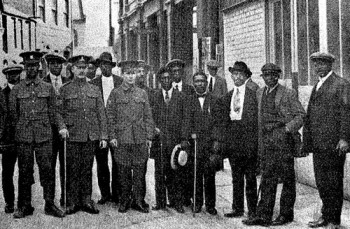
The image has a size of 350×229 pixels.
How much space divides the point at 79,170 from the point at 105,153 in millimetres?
640

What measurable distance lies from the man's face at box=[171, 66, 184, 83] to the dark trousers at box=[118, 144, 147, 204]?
1.00m

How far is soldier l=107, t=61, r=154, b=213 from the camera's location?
7.85 metres

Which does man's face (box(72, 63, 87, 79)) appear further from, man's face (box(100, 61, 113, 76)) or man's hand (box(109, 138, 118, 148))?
man's hand (box(109, 138, 118, 148))

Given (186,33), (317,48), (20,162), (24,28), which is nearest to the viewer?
(20,162)

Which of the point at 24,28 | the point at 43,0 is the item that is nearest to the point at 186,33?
the point at 24,28

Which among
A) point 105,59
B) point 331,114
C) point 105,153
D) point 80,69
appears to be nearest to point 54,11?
point 105,59

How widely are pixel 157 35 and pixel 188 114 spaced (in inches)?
624

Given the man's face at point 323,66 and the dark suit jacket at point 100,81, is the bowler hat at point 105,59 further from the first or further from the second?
the man's face at point 323,66

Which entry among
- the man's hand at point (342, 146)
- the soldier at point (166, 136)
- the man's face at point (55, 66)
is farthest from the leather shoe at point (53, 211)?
the man's hand at point (342, 146)

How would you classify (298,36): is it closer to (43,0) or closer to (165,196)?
(165,196)

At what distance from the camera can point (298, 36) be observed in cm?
1041

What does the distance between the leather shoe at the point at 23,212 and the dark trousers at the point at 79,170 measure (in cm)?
50

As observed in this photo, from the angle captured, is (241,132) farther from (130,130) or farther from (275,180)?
(130,130)

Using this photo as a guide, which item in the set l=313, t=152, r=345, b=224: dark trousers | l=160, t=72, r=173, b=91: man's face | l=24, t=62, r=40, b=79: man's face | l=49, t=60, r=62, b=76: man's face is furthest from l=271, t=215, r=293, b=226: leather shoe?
l=49, t=60, r=62, b=76: man's face
